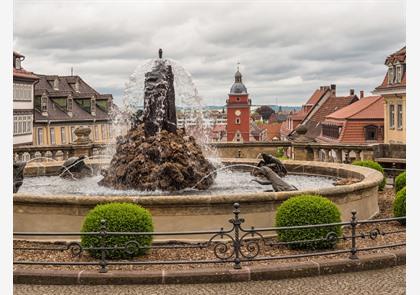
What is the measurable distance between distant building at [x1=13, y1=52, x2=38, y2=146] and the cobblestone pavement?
44.7 meters

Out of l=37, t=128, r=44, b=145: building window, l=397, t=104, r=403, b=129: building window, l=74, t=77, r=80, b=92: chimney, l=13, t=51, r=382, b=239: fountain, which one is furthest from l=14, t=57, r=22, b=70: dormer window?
l=13, t=51, r=382, b=239: fountain

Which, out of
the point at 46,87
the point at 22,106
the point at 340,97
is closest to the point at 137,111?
the point at 22,106

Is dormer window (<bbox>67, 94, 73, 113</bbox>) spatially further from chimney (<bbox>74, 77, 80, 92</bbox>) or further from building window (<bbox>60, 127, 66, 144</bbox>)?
chimney (<bbox>74, 77, 80, 92</bbox>)

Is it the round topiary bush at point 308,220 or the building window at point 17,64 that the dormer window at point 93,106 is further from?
the round topiary bush at point 308,220

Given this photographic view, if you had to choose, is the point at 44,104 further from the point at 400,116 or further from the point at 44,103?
the point at 400,116

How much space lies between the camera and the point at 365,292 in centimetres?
791

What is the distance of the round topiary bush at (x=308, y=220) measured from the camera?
31.9ft

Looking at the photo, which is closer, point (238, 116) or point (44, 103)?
point (44, 103)

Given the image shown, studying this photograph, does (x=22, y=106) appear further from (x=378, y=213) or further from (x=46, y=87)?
(x=378, y=213)

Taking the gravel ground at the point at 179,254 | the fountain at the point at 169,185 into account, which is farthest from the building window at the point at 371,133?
the gravel ground at the point at 179,254

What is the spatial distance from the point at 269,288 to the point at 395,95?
127 feet

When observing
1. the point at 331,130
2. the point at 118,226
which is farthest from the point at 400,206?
the point at 331,130

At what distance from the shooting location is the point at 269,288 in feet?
26.7

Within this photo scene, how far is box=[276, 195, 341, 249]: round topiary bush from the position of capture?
9.73 metres
